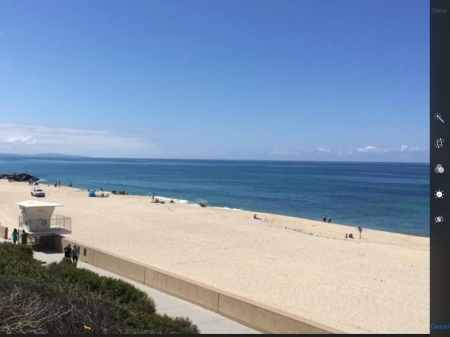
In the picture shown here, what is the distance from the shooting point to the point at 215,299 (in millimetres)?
8984

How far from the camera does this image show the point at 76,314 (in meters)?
4.75

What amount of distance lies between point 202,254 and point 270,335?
36.4 ft

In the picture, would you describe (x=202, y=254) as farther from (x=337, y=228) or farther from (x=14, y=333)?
(x=337, y=228)

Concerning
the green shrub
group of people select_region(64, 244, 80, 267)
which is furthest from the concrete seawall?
the green shrub
